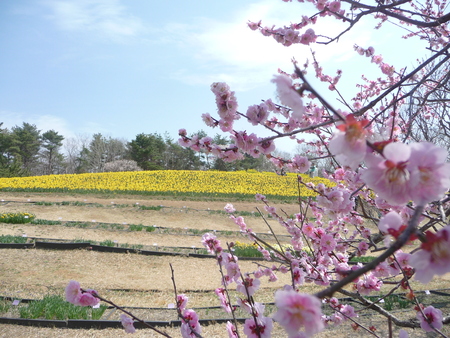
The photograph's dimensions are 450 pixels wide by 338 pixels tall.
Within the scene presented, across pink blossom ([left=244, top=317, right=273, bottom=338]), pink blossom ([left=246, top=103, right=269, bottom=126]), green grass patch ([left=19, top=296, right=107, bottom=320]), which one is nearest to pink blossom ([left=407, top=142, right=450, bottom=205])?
pink blossom ([left=244, top=317, right=273, bottom=338])

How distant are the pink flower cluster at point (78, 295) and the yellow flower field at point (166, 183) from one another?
41.4ft

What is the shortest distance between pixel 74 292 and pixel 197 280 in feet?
14.3

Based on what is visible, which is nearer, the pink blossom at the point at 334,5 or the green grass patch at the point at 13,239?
the pink blossom at the point at 334,5

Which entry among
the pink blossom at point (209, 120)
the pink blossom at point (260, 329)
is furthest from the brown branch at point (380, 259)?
the pink blossom at point (209, 120)

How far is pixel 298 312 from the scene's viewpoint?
57 cm

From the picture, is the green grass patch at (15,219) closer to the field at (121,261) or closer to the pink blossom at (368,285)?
the field at (121,261)

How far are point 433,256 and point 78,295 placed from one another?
151 centimetres

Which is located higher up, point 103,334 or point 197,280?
point 197,280

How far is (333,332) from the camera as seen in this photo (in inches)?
150

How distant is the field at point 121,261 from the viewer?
14.8 ft

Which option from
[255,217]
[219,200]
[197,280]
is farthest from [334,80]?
[219,200]

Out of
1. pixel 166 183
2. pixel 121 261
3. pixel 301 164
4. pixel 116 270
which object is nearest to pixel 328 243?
pixel 301 164

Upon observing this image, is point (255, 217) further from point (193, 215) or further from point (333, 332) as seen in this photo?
point (333, 332)

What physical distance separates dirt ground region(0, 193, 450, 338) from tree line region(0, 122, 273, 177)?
15.8 metres
